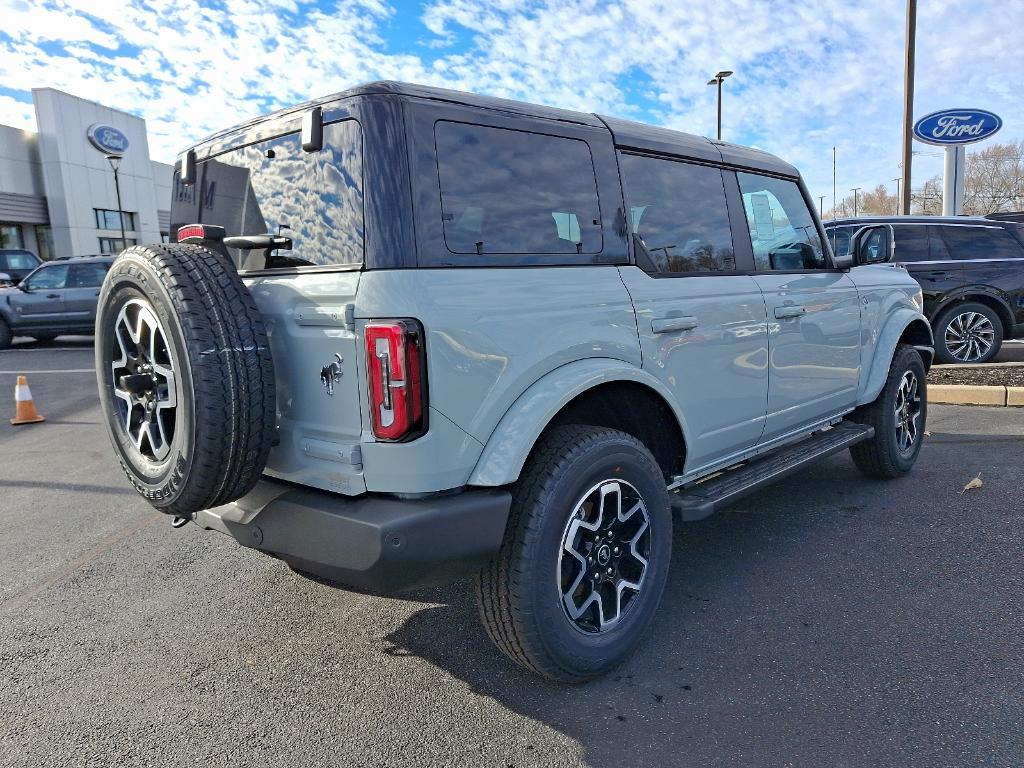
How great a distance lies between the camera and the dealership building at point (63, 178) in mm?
35844

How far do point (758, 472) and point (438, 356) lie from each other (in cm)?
202

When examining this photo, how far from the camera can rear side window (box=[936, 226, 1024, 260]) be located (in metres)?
8.84

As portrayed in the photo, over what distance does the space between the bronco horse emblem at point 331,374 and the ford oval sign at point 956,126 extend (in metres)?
17.1

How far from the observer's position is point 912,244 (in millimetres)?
8891

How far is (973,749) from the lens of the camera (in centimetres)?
222

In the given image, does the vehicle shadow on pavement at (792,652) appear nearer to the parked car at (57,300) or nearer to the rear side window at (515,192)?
the rear side window at (515,192)

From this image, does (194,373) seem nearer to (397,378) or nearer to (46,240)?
(397,378)

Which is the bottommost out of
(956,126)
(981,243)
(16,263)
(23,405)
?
(23,405)

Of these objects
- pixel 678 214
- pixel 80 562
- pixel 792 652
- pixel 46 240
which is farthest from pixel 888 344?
pixel 46 240

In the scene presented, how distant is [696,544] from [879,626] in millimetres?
1101

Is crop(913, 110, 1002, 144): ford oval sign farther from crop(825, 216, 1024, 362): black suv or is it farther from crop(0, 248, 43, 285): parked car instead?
crop(0, 248, 43, 285): parked car

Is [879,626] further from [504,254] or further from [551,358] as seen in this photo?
[504,254]

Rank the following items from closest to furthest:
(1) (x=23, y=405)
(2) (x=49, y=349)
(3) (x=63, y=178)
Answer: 1. (1) (x=23, y=405)
2. (2) (x=49, y=349)
3. (3) (x=63, y=178)

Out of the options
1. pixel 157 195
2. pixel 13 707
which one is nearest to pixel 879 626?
pixel 13 707
